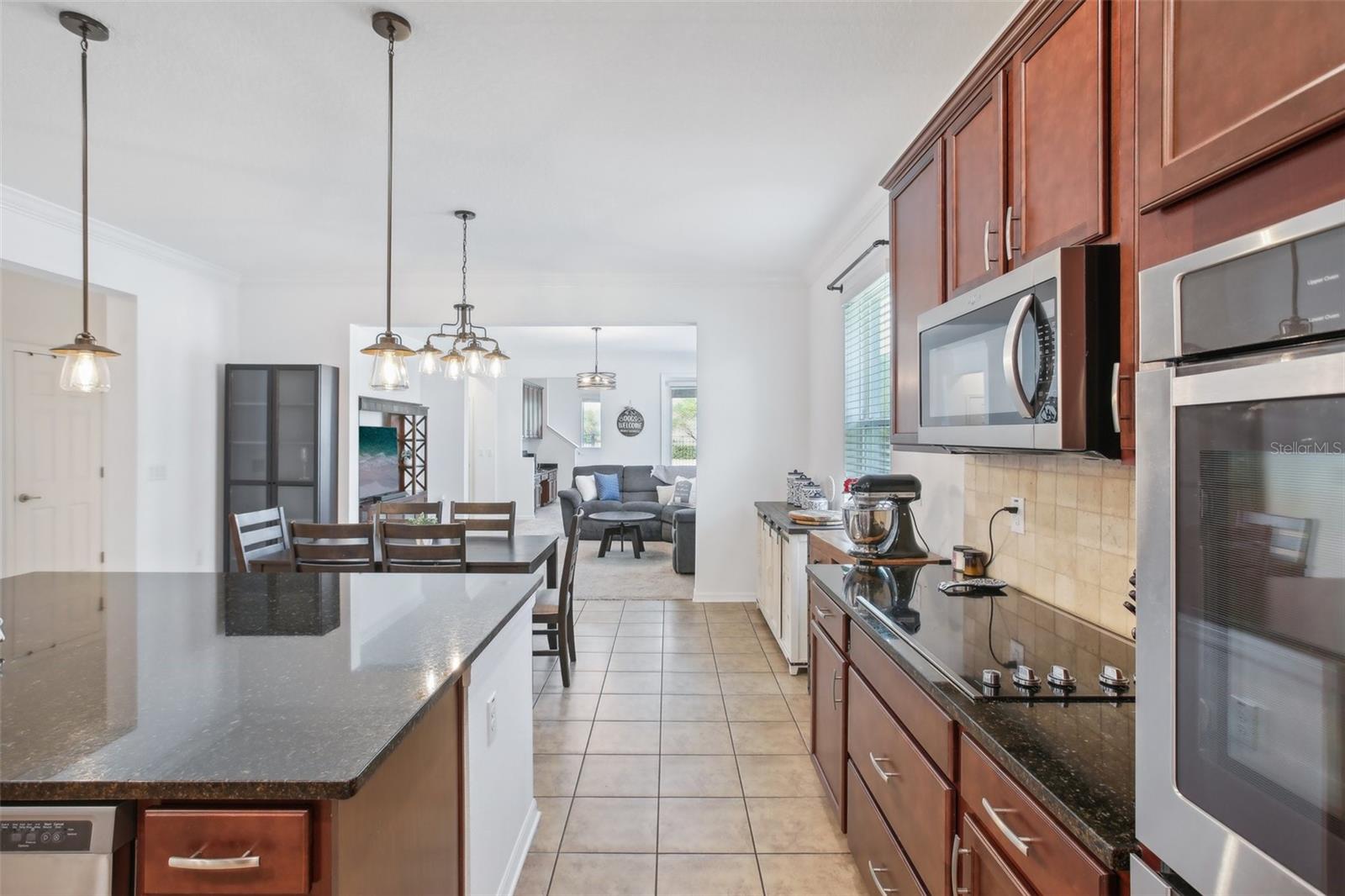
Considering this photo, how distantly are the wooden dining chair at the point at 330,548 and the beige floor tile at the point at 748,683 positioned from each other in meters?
1.90

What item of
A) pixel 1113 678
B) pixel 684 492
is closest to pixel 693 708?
pixel 1113 678

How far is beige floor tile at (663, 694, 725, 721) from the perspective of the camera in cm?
297

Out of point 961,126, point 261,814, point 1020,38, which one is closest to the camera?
point 261,814

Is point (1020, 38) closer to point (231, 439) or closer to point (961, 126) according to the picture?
point (961, 126)

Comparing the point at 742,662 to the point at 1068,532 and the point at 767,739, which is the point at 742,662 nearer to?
the point at 767,739

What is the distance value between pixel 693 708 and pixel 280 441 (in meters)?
3.85

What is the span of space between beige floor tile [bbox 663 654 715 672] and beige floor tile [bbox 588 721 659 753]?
0.71 metres

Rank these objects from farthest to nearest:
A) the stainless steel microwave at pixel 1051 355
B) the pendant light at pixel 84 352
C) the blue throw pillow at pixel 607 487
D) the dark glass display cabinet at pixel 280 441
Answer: the blue throw pillow at pixel 607 487 → the dark glass display cabinet at pixel 280 441 → the pendant light at pixel 84 352 → the stainless steel microwave at pixel 1051 355

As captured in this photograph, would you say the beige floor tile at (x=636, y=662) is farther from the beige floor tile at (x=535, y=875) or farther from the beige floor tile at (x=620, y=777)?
the beige floor tile at (x=535, y=875)

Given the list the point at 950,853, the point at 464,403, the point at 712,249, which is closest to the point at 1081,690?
the point at 950,853

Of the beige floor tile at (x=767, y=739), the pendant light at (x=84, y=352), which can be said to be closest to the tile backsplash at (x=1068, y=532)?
the beige floor tile at (x=767, y=739)

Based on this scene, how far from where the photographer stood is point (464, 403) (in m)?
8.60

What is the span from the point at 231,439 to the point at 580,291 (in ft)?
9.65

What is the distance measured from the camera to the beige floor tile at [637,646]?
390cm
